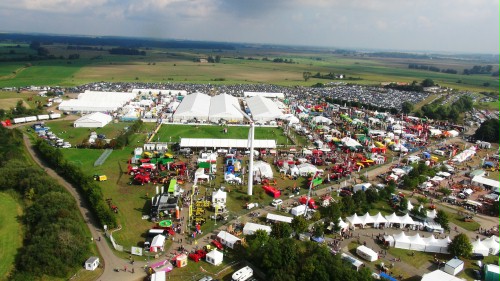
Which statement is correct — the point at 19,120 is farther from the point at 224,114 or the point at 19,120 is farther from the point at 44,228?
the point at 44,228

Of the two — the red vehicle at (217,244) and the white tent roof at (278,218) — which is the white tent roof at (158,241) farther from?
the white tent roof at (278,218)

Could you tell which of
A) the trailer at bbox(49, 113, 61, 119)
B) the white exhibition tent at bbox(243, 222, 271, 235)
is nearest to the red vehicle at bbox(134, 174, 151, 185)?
the white exhibition tent at bbox(243, 222, 271, 235)

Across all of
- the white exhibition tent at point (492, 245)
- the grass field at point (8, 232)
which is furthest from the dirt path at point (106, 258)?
the white exhibition tent at point (492, 245)

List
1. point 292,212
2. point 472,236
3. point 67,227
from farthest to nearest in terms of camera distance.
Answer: point 292,212 → point 472,236 → point 67,227

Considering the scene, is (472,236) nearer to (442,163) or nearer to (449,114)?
(442,163)

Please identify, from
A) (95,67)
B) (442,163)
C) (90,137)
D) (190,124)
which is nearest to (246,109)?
(190,124)

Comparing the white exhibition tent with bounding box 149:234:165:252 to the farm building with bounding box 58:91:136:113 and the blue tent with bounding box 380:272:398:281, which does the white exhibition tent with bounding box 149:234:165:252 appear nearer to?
the blue tent with bounding box 380:272:398:281
